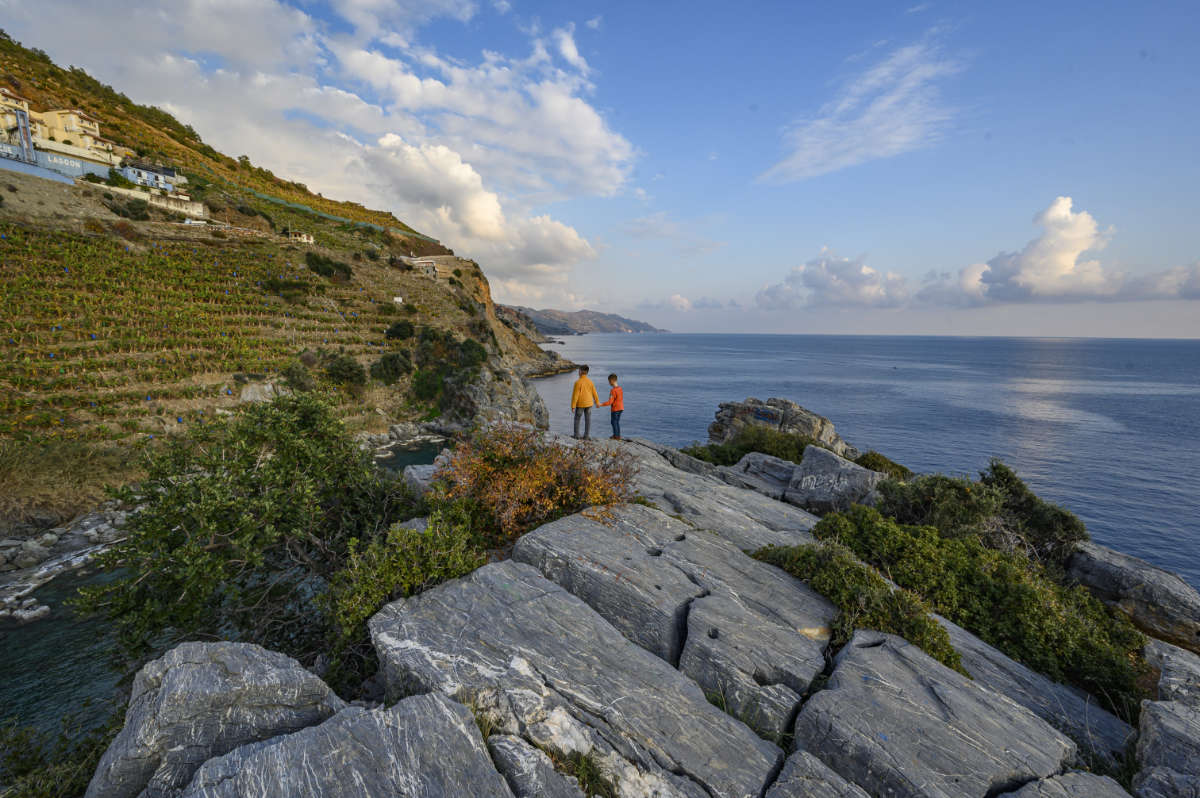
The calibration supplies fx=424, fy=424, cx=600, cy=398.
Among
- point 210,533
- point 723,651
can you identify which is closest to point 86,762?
point 210,533

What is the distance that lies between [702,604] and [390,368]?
4595 centimetres

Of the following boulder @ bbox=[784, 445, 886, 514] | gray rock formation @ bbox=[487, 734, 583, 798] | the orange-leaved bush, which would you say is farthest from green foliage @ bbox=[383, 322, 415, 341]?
gray rock formation @ bbox=[487, 734, 583, 798]

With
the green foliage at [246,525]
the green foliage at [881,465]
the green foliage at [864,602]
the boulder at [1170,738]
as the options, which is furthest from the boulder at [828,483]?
the green foliage at [246,525]

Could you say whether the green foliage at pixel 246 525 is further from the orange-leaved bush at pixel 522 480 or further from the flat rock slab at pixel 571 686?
the flat rock slab at pixel 571 686

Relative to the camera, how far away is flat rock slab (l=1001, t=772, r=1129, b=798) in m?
5.56

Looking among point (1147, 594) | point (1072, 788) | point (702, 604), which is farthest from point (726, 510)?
point (1147, 594)

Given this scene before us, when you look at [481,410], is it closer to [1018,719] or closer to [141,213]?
[1018,719]

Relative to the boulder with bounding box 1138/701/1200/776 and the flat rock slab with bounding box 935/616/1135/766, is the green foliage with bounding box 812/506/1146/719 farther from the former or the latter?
the boulder with bounding box 1138/701/1200/776

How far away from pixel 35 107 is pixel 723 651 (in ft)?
416

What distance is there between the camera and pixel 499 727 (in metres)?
→ 5.80

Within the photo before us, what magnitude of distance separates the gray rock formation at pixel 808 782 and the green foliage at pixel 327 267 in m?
70.7

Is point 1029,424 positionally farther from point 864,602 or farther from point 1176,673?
point 864,602

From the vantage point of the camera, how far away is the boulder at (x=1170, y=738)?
6.02m

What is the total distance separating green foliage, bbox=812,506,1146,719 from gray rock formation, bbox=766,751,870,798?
19.3 ft
